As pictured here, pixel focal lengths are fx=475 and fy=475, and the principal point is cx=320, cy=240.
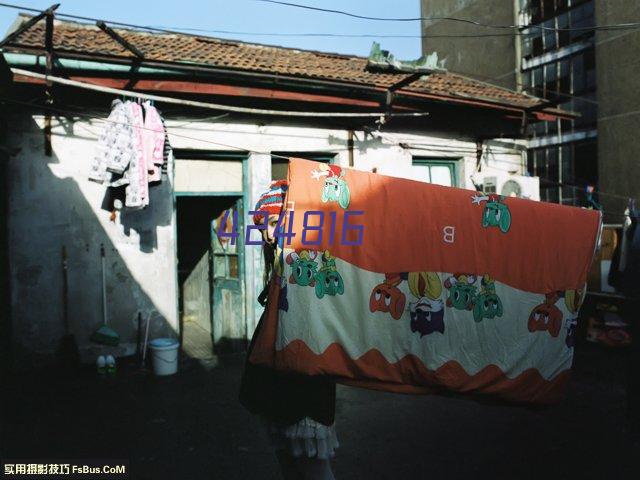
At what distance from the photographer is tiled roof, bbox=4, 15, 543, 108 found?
22.9ft

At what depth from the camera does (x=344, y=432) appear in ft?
15.3

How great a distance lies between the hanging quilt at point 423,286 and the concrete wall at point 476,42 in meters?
17.0

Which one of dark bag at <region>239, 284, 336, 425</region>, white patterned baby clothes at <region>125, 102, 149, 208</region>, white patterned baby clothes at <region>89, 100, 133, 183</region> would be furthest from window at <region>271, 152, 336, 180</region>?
dark bag at <region>239, 284, 336, 425</region>

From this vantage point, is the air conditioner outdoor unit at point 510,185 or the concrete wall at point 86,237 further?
the air conditioner outdoor unit at point 510,185

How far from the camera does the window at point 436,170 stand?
29.1ft

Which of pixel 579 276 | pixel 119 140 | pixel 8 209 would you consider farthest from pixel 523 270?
pixel 8 209

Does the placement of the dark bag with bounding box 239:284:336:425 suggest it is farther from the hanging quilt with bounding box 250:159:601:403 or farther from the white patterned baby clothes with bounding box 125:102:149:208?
the white patterned baby clothes with bounding box 125:102:149:208

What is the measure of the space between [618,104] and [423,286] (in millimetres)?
15980

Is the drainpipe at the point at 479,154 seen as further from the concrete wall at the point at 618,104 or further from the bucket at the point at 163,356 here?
the concrete wall at the point at 618,104

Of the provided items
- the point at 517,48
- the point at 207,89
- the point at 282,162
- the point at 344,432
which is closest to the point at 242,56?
the point at 207,89

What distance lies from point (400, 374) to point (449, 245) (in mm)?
796

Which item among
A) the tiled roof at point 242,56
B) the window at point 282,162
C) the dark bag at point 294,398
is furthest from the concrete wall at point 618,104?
the dark bag at point 294,398

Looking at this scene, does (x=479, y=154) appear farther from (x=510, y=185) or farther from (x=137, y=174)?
(x=137, y=174)

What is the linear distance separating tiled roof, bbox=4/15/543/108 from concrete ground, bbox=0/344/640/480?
4.37 m
